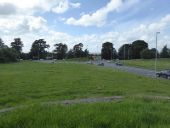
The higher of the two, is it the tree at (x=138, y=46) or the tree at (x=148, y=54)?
the tree at (x=138, y=46)

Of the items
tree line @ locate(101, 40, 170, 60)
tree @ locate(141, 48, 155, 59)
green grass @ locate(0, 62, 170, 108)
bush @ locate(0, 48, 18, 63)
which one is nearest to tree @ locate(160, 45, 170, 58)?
tree line @ locate(101, 40, 170, 60)

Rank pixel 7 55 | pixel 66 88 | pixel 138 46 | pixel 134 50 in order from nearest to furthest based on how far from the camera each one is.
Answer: pixel 66 88, pixel 7 55, pixel 138 46, pixel 134 50

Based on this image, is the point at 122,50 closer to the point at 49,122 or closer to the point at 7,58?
the point at 7,58

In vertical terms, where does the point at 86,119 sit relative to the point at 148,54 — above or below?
above

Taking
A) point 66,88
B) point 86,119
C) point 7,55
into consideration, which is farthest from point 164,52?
point 86,119

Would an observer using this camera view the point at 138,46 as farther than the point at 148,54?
Yes

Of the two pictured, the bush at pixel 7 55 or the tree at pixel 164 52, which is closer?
the bush at pixel 7 55

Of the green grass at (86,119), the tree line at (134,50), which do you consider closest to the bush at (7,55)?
the tree line at (134,50)

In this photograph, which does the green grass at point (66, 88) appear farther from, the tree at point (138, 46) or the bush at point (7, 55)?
the tree at point (138, 46)

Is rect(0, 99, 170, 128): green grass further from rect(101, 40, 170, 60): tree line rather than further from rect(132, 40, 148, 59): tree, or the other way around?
rect(132, 40, 148, 59): tree

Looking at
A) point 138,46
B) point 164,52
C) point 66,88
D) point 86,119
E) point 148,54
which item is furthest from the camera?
point 138,46

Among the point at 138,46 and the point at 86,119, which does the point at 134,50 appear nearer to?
the point at 138,46

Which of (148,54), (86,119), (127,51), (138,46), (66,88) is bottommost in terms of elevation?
(66,88)

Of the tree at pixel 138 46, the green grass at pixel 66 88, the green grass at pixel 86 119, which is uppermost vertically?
the tree at pixel 138 46
